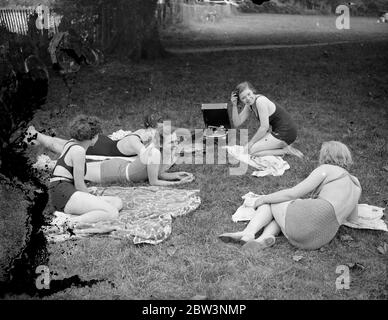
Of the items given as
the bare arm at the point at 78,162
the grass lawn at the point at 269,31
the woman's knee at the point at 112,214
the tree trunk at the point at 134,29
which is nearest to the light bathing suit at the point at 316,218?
the woman's knee at the point at 112,214

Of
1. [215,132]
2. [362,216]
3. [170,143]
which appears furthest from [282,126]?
[362,216]

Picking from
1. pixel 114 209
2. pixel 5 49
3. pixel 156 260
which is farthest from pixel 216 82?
pixel 156 260

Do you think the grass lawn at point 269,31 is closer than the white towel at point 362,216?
No

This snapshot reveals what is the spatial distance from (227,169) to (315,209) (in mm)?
2201

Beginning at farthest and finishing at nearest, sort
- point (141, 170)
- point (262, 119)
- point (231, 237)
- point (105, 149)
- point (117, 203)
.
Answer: point (262, 119)
point (105, 149)
point (141, 170)
point (117, 203)
point (231, 237)

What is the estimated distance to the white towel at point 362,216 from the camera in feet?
14.4

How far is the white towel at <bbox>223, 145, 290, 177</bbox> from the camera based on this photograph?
5824mm

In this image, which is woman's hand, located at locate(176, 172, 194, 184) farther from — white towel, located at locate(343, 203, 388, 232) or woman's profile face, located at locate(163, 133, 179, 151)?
white towel, located at locate(343, 203, 388, 232)

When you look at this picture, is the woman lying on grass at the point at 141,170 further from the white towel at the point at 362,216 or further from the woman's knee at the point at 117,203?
the white towel at the point at 362,216

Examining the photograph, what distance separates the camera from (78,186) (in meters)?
4.62

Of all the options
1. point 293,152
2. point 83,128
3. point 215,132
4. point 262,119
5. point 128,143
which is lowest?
point 293,152

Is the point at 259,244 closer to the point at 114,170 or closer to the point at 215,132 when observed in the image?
the point at 114,170

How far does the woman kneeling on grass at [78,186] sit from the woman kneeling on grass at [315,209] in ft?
4.15

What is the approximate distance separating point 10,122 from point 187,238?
1.91 metres
